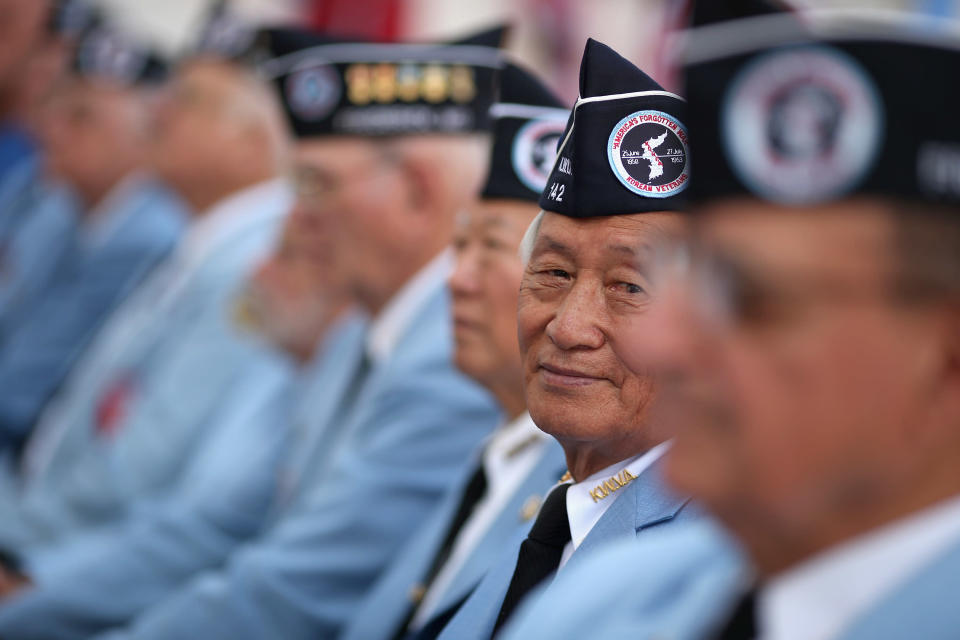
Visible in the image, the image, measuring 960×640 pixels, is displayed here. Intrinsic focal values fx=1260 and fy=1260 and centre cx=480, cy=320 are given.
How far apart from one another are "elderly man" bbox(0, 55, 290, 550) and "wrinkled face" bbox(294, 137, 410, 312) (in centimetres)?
88

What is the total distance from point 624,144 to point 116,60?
174 inches

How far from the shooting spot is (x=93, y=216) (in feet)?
18.2

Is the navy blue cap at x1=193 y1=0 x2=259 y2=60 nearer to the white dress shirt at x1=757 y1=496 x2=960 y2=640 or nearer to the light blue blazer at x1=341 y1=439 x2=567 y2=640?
the light blue blazer at x1=341 y1=439 x2=567 y2=640

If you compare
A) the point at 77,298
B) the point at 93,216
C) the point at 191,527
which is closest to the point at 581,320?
the point at 191,527

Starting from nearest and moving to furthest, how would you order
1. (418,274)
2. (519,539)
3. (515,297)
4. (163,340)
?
(519,539), (515,297), (418,274), (163,340)

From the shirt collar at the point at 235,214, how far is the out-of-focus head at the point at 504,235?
91.9 inches

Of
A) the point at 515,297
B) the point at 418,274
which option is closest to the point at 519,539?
the point at 515,297

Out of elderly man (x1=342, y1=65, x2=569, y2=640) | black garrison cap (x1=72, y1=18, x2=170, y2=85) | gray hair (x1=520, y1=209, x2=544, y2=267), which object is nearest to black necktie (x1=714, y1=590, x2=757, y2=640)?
gray hair (x1=520, y1=209, x2=544, y2=267)

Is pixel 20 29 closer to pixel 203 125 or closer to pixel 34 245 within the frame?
pixel 34 245

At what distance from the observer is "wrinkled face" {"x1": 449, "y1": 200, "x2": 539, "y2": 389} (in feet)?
7.71

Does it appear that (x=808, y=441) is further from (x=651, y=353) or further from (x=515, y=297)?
(x=515, y=297)

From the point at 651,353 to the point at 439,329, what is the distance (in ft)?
6.58

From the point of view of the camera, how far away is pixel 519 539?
1.95 meters

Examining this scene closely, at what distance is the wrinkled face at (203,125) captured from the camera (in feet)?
15.5
